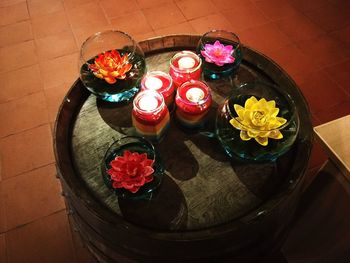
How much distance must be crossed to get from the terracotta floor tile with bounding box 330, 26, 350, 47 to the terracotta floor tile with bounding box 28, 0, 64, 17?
205cm

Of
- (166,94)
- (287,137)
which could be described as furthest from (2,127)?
(287,137)

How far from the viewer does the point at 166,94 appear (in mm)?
1036

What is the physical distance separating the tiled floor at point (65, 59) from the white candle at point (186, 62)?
95 cm

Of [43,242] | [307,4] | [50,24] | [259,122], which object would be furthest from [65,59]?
[307,4]

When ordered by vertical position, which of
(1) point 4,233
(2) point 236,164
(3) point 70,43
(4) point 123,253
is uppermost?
(2) point 236,164

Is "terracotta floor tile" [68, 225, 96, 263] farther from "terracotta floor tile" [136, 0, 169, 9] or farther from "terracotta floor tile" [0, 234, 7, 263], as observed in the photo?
"terracotta floor tile" [136, 0, 169, 9]

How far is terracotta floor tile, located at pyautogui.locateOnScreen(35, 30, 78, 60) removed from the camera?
2.19m

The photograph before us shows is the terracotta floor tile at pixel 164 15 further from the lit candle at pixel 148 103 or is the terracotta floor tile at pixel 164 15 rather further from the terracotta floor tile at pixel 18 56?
the lit candle at pixel 148 103

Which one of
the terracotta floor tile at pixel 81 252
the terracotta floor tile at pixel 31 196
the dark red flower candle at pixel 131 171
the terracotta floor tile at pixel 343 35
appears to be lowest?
the terracotta floor tile at pixel 81 252

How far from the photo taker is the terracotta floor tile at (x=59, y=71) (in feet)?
6.68

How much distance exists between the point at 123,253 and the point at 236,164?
0.42 m

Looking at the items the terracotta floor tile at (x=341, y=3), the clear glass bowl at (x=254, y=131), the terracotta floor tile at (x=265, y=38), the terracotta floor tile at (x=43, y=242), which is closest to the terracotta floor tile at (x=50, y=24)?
the terracotta floor tile at (x=265, y=38)

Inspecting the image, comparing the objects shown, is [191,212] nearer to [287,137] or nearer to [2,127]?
[287,137]

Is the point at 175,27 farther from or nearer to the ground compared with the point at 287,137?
nearer to the ground
